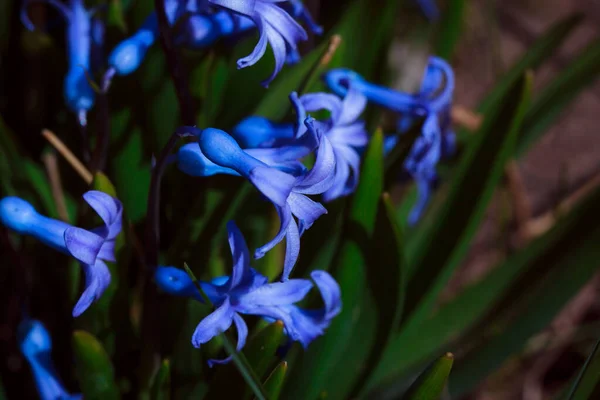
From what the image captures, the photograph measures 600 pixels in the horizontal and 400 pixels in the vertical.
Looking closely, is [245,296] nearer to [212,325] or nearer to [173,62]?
[212,325]

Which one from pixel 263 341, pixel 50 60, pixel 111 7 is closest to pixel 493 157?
pixel 263 341

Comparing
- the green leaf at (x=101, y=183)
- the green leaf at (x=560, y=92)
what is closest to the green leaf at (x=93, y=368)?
the green leaf at (x=101, y=183)

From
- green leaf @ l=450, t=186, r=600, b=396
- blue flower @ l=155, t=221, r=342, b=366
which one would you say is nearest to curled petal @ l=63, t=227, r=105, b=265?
blue flower @ l=155, t=221, r=342, b=366

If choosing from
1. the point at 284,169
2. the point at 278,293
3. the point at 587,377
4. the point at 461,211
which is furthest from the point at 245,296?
the point at 461,211

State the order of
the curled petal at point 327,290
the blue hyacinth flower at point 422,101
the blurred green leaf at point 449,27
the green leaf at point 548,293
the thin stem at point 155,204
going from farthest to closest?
1. the blurred green leaf at point 449,27
2. the green leaf at point 548,293
3. the blue hyacinth flower at point 422,101
4. the curled petal at point 327,290
5. the thin stem at point 155,204

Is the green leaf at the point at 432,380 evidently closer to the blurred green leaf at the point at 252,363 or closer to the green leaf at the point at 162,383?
the blurred green leaf at the point at 252,363

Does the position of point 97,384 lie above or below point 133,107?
below

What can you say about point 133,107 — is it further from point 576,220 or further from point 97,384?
point 576,220
